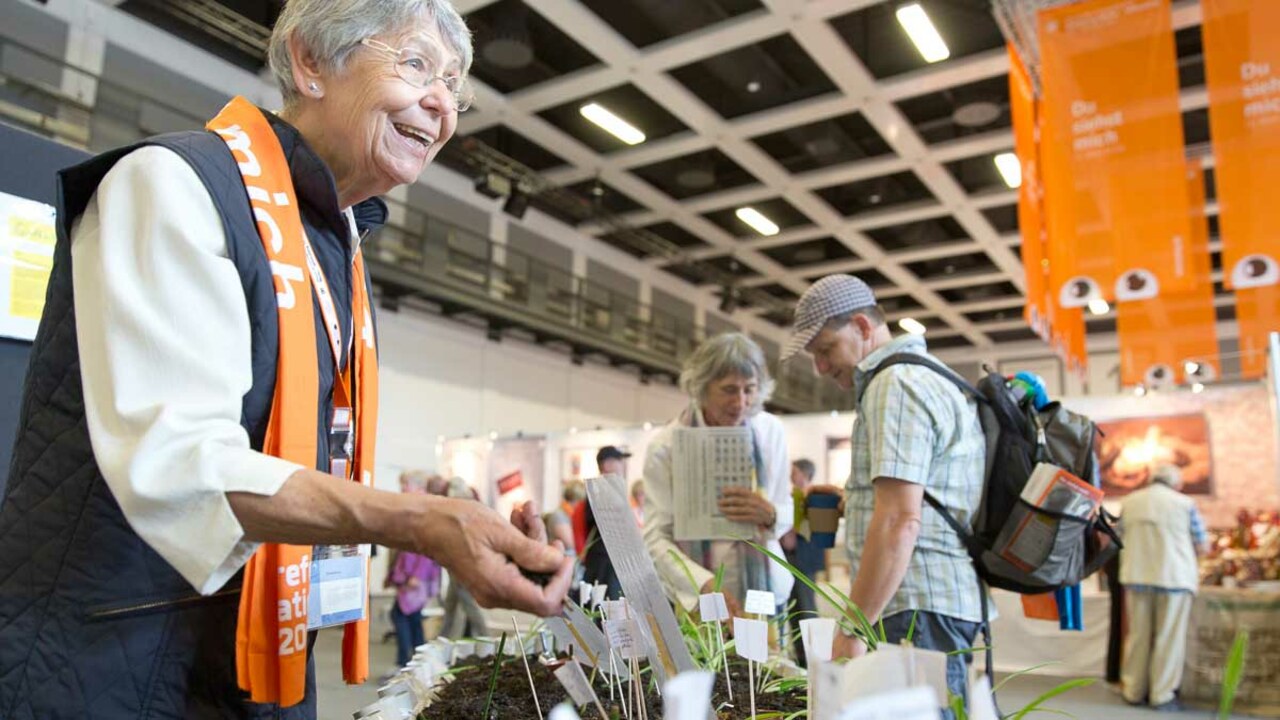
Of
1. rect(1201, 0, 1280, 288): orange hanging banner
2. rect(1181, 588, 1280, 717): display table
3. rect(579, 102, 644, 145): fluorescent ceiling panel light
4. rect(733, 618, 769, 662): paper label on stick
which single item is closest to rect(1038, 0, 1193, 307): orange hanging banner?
rect(1201, 0, 1280, 288): orange hanging banner

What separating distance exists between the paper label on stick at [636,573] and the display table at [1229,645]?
5943mm

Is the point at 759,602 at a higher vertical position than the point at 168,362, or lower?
lower

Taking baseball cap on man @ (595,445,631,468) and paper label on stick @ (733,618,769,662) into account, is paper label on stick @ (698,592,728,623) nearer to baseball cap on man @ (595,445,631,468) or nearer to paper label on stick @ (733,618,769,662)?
paper label on stick @ (733,618,769,662)

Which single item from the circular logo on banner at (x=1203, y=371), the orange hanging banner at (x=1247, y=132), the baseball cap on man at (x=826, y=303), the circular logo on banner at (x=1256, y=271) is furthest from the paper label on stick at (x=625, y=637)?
the circular logo on banner at (x=1203, y=371)

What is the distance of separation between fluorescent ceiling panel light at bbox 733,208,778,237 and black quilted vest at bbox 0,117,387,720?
13.5 meters

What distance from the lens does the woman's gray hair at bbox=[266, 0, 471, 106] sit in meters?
1.01

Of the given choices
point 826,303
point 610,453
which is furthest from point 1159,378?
point 826,303

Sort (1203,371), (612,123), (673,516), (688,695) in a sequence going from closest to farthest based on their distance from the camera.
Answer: (688,695), (673,516), (1203,371), (612,123)

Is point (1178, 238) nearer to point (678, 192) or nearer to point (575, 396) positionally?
point (678, 192)

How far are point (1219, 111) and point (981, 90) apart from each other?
5.99 m

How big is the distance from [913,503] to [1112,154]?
14.6ft

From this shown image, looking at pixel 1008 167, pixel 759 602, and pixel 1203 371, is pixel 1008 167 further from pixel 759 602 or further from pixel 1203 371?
pixel 759 602

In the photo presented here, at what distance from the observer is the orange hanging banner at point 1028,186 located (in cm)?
603

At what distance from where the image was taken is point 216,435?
660mm
